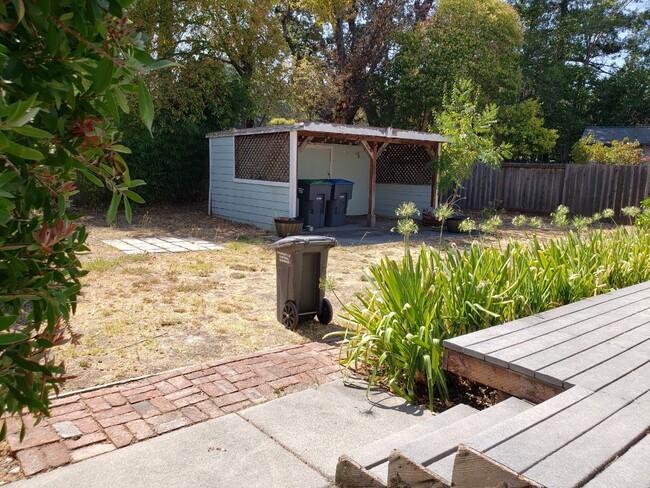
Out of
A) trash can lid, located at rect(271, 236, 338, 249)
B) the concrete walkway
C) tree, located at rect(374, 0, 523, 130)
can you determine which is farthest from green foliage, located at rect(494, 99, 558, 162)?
the concrete walkway

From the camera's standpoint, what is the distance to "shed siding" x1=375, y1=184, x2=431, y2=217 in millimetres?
15047

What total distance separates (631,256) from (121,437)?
5.12m

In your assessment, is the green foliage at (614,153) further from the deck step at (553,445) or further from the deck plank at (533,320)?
the deck step at (553,445)

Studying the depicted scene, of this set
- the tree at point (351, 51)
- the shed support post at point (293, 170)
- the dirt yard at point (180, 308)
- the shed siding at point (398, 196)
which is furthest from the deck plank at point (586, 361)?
the tree at point (351, 51)

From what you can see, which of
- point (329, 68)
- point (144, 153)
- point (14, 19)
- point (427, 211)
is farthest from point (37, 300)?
point (329, 68)

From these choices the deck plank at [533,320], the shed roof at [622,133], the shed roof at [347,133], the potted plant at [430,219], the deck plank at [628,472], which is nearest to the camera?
the deck plank at [628,472]

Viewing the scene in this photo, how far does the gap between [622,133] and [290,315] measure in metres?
24.6

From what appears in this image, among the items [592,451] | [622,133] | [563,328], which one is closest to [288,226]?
[563,328]

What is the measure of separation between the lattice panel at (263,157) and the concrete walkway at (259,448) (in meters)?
8.67

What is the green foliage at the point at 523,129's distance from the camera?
834 inches

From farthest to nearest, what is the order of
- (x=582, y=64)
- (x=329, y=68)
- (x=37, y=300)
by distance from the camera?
(x=582, y=64) < (x=329, y=68) < (x=37, y=300)

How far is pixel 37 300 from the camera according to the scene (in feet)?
3.98

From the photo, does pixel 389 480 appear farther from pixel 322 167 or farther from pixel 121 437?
pixel 322 167

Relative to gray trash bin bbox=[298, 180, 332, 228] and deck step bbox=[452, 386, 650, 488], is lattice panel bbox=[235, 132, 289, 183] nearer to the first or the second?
gray trash bin bbox=[298, 180, 332, 228]
